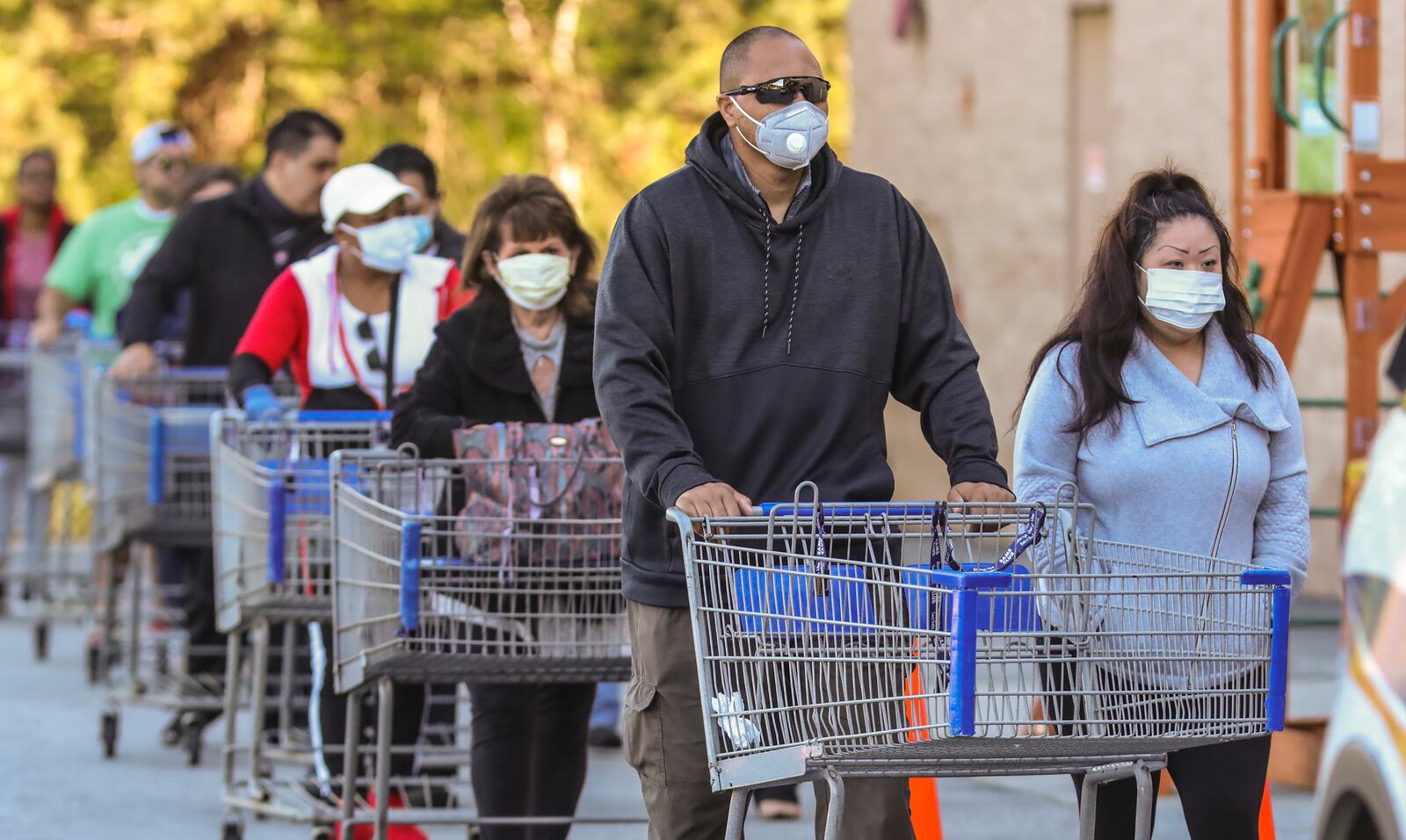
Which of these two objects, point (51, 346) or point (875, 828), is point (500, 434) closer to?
point (875, 828)

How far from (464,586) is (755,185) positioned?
1.48 m

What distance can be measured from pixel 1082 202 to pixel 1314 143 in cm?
734

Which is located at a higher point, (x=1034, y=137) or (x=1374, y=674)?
(x=1034, y=137)

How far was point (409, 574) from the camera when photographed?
18.6 feet

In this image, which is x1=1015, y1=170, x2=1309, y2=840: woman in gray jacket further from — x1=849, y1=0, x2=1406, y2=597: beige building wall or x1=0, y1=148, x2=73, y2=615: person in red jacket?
x1=0, y1=148, x2=73, y2=615: person in red jacket

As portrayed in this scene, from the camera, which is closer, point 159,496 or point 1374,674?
point 1374,674

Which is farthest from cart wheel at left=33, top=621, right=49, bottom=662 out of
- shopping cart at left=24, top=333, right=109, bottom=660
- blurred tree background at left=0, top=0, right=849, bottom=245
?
blurred tree background at left=0, top=0, right=849, bottom=245

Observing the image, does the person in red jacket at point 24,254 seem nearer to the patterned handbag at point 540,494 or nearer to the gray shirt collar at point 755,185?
the patterned handbag at point 540,494

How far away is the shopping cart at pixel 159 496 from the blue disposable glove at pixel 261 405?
1.12 m

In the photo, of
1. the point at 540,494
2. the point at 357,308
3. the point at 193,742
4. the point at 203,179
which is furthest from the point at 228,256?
the point at 540,494

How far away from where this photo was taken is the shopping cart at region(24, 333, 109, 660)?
11.3 metres

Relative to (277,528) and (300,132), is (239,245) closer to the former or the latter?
(300,132)

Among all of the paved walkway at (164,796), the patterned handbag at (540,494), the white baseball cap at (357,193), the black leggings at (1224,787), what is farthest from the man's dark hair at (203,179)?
the black leggings at (1224,787)

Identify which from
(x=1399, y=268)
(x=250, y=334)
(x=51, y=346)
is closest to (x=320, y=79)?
(x=51, y=346)
